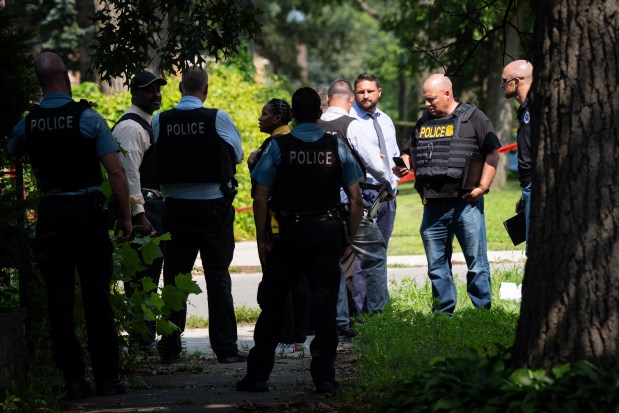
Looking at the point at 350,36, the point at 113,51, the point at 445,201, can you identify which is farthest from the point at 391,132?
the point at 350,36

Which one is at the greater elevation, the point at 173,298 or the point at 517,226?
the point at 517,226

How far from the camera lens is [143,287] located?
812cm

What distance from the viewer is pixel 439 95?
9.64 m

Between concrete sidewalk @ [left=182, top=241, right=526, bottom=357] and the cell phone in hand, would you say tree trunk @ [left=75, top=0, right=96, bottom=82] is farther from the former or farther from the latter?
the cell phone in hand

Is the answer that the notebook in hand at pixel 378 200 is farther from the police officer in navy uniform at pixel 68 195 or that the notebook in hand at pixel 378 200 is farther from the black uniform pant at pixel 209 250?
the police officer in navy uniform at pixel 68 195

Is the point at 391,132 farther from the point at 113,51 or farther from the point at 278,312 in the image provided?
the point at 278,312

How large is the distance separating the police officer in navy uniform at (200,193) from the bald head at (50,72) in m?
1.47

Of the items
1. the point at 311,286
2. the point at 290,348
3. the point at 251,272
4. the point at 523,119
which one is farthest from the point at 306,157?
the point at 251,272

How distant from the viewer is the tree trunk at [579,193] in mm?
5309

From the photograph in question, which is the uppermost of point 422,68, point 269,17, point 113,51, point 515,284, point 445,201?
point 269,17

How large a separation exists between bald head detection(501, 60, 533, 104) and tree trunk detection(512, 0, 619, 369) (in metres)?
Result: 3.78

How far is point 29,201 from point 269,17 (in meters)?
47.0

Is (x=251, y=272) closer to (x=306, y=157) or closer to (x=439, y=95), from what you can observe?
(x=439, y=95)

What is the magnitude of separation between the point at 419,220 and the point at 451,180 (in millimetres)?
14603
